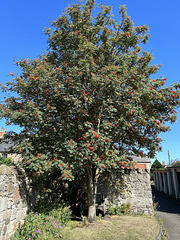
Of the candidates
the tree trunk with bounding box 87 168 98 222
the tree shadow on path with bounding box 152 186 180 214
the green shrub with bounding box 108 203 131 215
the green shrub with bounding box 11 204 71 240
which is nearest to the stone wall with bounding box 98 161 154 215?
the green shrub with bounding box 108 203 131 215

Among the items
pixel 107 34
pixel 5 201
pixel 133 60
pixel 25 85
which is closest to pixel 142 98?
pixel 133 60

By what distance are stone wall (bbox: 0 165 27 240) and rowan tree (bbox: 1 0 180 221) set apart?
0.74 m

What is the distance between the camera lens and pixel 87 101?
26.2 feet

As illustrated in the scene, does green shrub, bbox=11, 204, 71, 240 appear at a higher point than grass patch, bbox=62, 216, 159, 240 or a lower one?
higher

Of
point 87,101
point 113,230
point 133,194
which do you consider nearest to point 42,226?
point 113,230

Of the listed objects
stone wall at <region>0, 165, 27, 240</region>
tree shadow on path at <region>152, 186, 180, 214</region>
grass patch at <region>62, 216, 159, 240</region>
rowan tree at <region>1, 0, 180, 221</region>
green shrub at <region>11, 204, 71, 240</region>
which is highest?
rowan tree at <region>1, 0, 180, 221</region>

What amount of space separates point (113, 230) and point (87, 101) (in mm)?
5569

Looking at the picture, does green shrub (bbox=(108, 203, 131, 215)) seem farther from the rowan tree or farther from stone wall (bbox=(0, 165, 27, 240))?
stone wall (bbox=(0, 165, 27, 240))

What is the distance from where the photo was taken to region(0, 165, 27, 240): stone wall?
5969mm

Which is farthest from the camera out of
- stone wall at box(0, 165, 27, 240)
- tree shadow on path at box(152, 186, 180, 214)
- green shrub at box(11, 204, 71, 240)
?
tree shadow on path at box(152, 186, 180, 214)

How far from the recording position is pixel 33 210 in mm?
8320

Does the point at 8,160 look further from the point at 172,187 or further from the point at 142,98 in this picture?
the point at 172,187

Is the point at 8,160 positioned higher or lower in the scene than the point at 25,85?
lower

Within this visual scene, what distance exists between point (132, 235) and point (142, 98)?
236 inches
